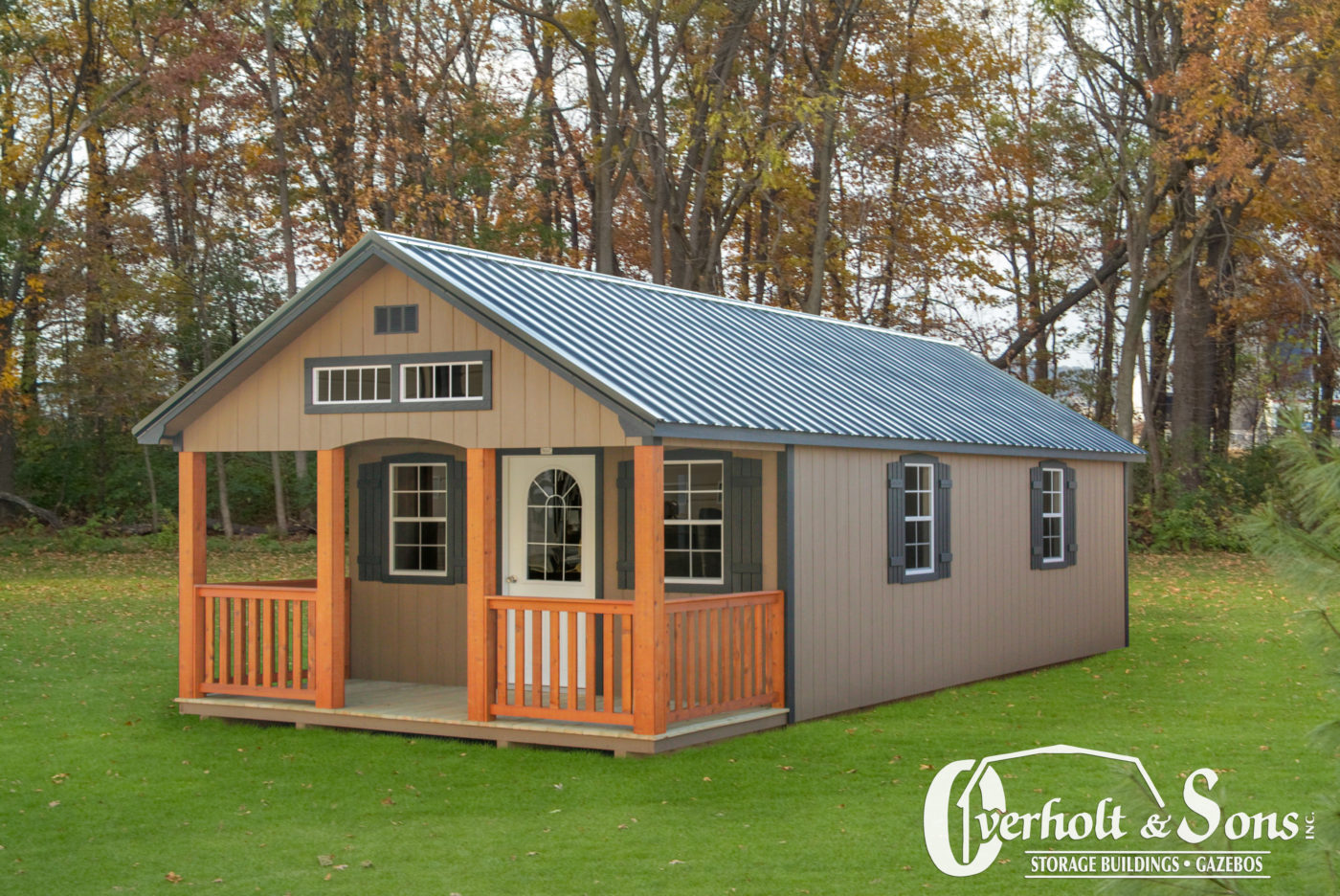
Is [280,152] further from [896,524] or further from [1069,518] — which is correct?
[896,524]

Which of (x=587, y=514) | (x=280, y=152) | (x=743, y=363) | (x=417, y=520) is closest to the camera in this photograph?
(x=587, y=514)

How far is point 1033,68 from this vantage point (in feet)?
109

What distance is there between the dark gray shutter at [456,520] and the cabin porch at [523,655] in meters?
0.97

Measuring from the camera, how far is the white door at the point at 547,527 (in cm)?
1193

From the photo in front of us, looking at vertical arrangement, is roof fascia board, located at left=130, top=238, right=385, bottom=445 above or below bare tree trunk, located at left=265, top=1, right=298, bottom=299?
below

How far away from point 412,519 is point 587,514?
1874 millimetres

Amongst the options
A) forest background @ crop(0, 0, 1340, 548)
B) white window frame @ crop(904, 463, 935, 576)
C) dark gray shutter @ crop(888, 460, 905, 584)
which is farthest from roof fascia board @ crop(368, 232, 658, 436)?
forest background @ crop(0, 0, 1340, 548)

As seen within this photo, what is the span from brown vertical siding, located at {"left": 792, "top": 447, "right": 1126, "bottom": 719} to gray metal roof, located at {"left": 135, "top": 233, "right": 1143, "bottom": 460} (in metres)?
0.38

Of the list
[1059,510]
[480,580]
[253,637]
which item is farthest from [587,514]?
[1059,510]

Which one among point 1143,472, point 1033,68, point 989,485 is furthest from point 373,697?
point 1033,68

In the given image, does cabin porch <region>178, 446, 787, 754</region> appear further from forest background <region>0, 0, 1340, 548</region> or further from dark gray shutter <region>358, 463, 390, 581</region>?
forest background <region>0, 0, 1340, 548</region>

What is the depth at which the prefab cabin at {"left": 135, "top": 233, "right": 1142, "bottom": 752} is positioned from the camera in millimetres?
10094

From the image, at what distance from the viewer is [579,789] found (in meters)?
8.89

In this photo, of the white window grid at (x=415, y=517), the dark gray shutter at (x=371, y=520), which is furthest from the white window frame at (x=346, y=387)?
the dark gray shutter at (x=371, y=520)
